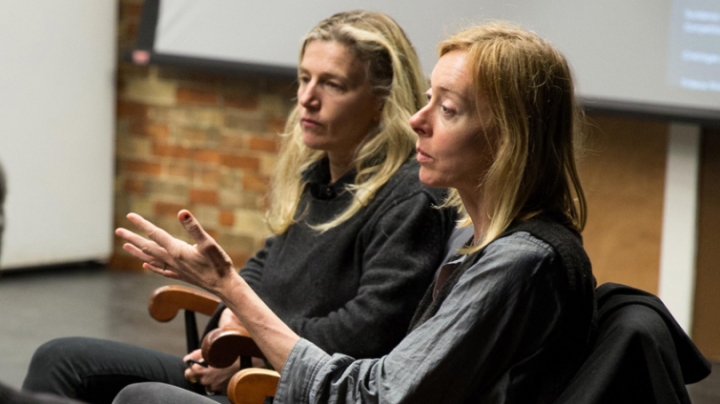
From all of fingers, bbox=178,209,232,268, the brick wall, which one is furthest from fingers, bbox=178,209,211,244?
the brick wall

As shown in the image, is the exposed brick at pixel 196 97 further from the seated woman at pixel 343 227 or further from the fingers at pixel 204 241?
the fingers at pixel 204 241

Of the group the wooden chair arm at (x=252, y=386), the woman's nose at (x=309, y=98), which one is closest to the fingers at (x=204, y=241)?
the wooden chair arm at (x=252, y=386)

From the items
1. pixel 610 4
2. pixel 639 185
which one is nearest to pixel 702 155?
pixel 639 185

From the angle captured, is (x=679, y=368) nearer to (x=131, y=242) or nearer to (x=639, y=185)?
(x=131, y=242)

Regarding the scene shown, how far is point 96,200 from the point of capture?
180 inches

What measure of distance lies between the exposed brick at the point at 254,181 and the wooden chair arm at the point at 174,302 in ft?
7.44

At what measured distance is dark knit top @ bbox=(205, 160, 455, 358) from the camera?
174 centimetres

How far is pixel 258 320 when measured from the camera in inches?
57.1

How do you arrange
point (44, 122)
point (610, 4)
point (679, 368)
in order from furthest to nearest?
point (44, 122) < point (610, 4) < point (679, 368)

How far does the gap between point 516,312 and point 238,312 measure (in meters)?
0.44

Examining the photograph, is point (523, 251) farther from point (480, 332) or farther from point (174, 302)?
point (174, 302)

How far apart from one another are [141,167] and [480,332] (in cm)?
358

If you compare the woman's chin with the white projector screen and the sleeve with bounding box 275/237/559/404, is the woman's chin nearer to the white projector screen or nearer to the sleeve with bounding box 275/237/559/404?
the sleeve with bounding box 275/237/559/404

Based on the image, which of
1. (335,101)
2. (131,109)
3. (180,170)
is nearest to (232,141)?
(180,170)
